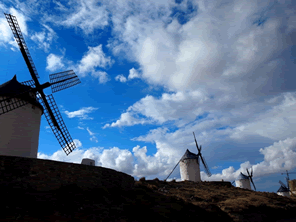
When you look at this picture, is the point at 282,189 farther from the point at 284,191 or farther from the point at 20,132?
the point at 20,132

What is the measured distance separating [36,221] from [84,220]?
6.70 feet

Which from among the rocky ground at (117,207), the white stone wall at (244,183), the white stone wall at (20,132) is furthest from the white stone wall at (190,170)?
the white stone wall at (20,132)

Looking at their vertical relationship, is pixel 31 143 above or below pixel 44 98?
below

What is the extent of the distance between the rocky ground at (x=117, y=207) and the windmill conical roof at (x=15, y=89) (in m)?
8.61

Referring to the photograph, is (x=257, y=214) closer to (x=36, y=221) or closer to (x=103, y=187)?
(x=103, y=187)

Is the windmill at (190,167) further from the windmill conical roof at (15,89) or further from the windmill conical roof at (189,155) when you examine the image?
the windmill conical roof at (15,89)

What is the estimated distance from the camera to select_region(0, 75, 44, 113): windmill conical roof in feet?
54.3

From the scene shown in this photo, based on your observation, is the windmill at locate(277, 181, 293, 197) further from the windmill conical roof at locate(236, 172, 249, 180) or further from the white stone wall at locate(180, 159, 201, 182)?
the white stone wall at locate(180, 159, 201, 182)

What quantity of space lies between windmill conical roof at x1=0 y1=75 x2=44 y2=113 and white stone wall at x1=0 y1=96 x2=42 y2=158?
42cm

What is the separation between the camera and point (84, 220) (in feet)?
32.0

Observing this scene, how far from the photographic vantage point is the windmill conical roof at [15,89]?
651 inches

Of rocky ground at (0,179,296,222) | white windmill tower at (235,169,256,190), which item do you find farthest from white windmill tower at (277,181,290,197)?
rocky ground at (0,179,296,222)

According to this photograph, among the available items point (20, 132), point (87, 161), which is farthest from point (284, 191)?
point (20, 132)

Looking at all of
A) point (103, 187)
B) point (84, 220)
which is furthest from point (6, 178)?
point (103, 187)
